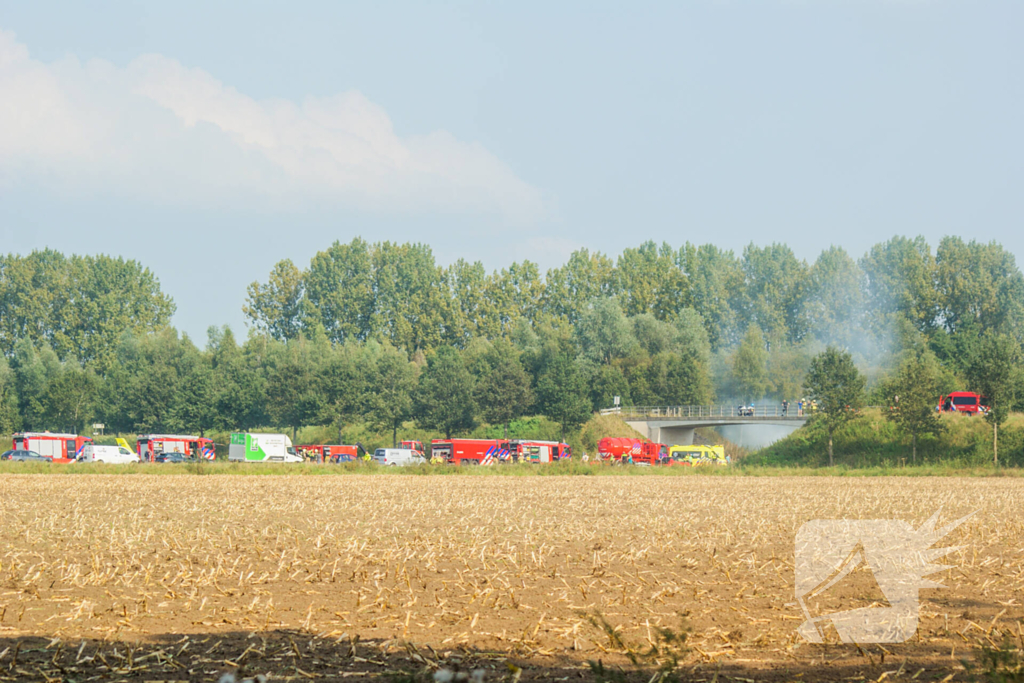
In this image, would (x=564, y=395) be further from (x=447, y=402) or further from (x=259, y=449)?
(x=259, y=449)

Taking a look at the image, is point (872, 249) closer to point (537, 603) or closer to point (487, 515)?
point (487, 515)

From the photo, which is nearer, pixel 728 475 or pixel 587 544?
pixel 587 544

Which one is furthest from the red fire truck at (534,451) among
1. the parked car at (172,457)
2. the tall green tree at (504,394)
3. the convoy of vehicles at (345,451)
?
the parked car at (172,457)

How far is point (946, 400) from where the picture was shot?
267ft

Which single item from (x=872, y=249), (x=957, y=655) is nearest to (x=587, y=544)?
(x=957, y=655)

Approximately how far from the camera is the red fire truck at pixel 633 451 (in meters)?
80.8

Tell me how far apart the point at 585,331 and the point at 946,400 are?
133 feet

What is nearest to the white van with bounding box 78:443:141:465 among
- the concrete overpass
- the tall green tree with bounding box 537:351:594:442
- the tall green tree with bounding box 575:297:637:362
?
the tall green tree with bounding box 537:351:594:442

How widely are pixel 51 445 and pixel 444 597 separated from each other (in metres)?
81.0

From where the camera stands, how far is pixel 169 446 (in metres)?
83.4

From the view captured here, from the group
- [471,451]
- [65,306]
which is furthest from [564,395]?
[65,306]

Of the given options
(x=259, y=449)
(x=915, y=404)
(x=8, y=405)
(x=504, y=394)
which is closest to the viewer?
(x=915, y=404)

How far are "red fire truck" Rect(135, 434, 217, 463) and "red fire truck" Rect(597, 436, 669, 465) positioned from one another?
117 ft

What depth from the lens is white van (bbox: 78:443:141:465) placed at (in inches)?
2840
